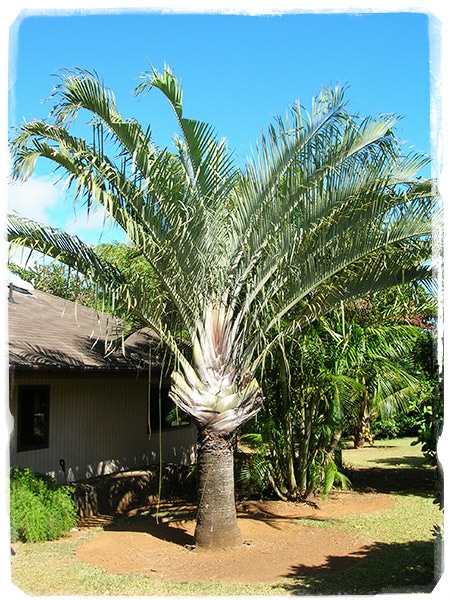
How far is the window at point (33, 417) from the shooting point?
1066 cm

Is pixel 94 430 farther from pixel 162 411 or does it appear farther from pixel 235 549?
pixel 235 549

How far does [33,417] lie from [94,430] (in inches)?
75.5

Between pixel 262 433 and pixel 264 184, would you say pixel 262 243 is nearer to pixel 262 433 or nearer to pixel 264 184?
pixel 264 184

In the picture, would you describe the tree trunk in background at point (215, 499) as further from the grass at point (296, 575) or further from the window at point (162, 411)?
the window at point (162, 411)

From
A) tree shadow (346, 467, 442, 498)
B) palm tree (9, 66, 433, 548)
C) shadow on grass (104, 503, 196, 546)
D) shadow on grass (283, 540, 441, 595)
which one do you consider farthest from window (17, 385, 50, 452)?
tree shadow (346, 467, 442, 498)

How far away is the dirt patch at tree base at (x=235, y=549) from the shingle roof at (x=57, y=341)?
2.79 meters

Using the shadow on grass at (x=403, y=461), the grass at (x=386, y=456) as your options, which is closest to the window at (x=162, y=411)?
the grass at (x=386, y=456)

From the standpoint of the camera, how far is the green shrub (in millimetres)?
8594

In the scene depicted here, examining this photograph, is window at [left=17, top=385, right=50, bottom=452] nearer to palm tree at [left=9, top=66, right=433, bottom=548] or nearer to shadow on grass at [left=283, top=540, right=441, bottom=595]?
palm tree at [left=9, top=66, right=433, bottom=548]

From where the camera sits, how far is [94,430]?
12.7m

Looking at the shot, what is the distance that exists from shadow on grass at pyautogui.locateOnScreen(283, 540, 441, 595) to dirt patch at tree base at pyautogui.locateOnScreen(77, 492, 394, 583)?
0.15 metres

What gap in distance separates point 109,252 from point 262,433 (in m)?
5.18

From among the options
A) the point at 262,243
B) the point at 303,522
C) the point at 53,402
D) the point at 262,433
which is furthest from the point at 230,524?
the point at 53,402

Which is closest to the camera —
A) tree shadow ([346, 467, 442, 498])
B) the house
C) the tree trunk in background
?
the tree trunk in background
